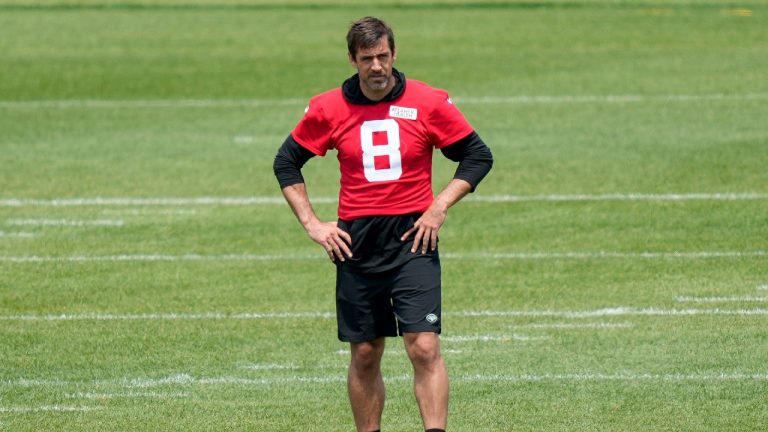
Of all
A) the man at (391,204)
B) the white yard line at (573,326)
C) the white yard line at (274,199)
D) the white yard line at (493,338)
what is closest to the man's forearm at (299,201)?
the man at (391,204)

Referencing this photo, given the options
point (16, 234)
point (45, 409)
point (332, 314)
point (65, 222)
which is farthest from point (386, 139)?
point (65, 222)

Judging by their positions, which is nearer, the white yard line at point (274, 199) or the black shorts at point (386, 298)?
the black shorts at point (386, 298)

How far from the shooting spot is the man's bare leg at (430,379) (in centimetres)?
866

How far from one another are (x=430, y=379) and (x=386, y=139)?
120 centimetres

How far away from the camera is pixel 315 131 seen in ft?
28.9

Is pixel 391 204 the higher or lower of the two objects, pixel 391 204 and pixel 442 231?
the higher

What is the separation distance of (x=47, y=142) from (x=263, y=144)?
2.68 m

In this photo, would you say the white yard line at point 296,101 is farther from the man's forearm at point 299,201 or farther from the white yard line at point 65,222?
the man's forearm at point 299,201

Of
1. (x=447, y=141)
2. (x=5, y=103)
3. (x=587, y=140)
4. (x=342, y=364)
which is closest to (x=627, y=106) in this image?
(x=587, y=140)

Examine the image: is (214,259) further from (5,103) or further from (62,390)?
(5,103)

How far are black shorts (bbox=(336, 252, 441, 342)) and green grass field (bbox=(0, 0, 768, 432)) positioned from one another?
1093mm

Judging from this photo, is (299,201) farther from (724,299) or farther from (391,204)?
(724,299)

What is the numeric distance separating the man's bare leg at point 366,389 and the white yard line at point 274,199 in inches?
343

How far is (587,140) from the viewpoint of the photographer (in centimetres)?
2097
